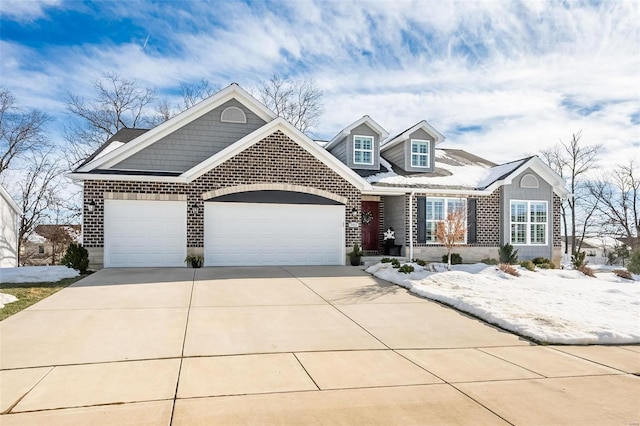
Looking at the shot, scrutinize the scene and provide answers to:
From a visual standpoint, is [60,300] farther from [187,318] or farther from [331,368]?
[331,368]

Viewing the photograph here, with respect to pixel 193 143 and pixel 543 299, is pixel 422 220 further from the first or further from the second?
pixel 193 143

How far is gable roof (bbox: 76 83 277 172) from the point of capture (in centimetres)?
1528

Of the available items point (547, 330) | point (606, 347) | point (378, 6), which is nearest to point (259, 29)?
point (378, 6)

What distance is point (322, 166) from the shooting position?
1683 centimetres

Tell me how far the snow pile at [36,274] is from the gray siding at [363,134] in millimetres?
11539

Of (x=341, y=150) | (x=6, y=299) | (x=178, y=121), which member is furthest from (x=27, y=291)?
(x=341, y=150)

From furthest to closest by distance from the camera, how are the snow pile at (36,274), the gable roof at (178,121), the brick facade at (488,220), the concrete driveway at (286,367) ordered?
the brick facade at (488,220) → the gable roof at (178,121) → the snow pile at (36,274) → the concrete driveway at (286,367)

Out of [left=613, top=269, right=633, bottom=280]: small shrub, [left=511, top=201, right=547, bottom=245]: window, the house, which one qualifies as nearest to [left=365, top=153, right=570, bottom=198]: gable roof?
the house

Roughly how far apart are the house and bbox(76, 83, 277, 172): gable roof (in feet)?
0.13

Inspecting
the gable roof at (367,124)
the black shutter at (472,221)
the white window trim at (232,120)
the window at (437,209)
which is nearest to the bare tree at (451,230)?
the window at (437,209)

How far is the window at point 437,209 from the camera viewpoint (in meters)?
18.7

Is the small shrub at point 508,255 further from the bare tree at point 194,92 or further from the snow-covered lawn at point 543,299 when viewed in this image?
the bare tree at point 194,92

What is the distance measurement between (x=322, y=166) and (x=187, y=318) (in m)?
9.58

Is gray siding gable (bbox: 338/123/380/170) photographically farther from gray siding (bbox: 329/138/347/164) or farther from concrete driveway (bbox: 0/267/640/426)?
concrete driveway (bbox: 0/267/640/426)
